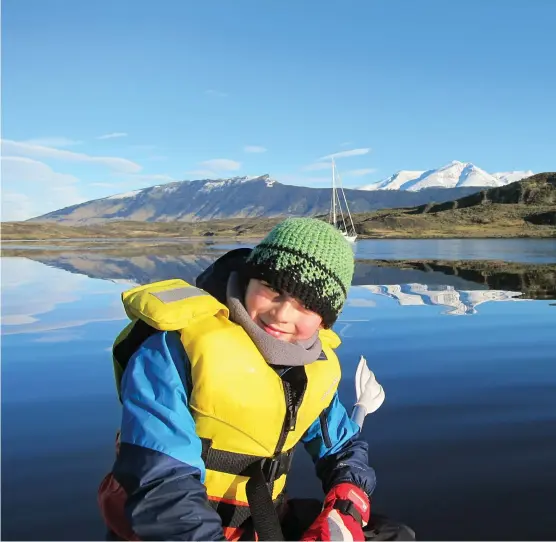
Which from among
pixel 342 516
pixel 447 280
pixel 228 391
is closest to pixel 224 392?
pixel 228 391

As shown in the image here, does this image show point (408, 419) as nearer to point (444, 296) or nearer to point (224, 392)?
point (224, 392)

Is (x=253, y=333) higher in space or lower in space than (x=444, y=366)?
higher

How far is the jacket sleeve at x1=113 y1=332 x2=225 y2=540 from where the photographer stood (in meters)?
2.15

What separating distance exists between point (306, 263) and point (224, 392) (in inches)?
26.7

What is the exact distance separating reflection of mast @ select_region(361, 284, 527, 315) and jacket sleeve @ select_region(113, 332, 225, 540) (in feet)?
31.5

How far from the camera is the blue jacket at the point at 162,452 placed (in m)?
2.15

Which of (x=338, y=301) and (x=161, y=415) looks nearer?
(x=161, y=415)

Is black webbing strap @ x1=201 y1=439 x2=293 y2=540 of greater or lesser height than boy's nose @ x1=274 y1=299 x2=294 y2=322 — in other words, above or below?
below

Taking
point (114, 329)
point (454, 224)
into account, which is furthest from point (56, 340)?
point (454, 224)

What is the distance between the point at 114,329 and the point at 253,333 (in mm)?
7463

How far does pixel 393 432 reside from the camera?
5031mm

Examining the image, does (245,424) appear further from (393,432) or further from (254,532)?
(393,432)

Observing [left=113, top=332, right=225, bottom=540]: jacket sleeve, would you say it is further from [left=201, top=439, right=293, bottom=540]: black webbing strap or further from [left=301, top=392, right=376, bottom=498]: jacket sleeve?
[left=301, top=392, right=376, bottom=498]: jacket sleeve

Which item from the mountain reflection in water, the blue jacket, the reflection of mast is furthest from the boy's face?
the mountain reflection in water
